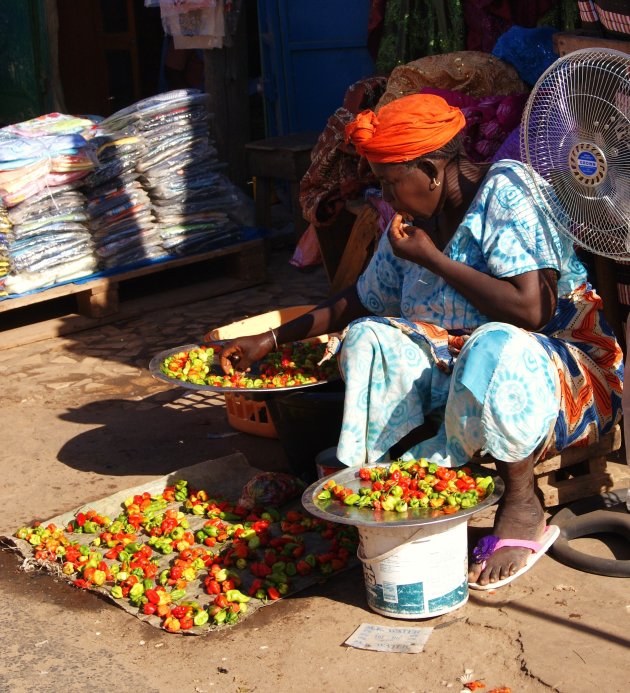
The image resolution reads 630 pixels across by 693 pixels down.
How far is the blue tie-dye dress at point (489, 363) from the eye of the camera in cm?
294

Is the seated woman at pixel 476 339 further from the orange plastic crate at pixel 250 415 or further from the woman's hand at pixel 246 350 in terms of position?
the orange plastic crate at pixel 250 415

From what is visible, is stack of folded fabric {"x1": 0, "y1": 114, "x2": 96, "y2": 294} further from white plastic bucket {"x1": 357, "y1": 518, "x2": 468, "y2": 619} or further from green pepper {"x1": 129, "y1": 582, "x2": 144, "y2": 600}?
white plastic bucket {"x1": 357, "y1": 518, "x2": 468, "y2": 619}

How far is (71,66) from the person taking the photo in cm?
911

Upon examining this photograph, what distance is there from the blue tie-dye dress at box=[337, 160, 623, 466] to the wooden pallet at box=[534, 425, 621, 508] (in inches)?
2.7

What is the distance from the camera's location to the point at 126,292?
6.71 meters

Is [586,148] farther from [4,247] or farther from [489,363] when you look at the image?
[4,247]

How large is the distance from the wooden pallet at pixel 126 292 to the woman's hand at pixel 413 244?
10.2 ft

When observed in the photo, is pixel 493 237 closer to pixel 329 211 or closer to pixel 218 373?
pixel 218 373

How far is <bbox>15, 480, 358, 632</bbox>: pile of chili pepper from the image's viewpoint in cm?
310

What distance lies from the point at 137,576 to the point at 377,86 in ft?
11.4

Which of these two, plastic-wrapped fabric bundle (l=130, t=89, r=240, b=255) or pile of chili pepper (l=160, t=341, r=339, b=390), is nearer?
pile of chili pepper (l=160, t=341, r=339, b=390)

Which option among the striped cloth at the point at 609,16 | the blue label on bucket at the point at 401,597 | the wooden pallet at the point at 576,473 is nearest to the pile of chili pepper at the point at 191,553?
the blue label on bucket at the point at 401,597

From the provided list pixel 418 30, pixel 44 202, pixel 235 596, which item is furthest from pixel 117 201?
pixel 235 596

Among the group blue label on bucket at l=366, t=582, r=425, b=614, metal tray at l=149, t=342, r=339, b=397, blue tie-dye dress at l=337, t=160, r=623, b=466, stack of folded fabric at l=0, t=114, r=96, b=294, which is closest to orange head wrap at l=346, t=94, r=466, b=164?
blue tie-dye dress at l=337, t=160, r=623, b=466
